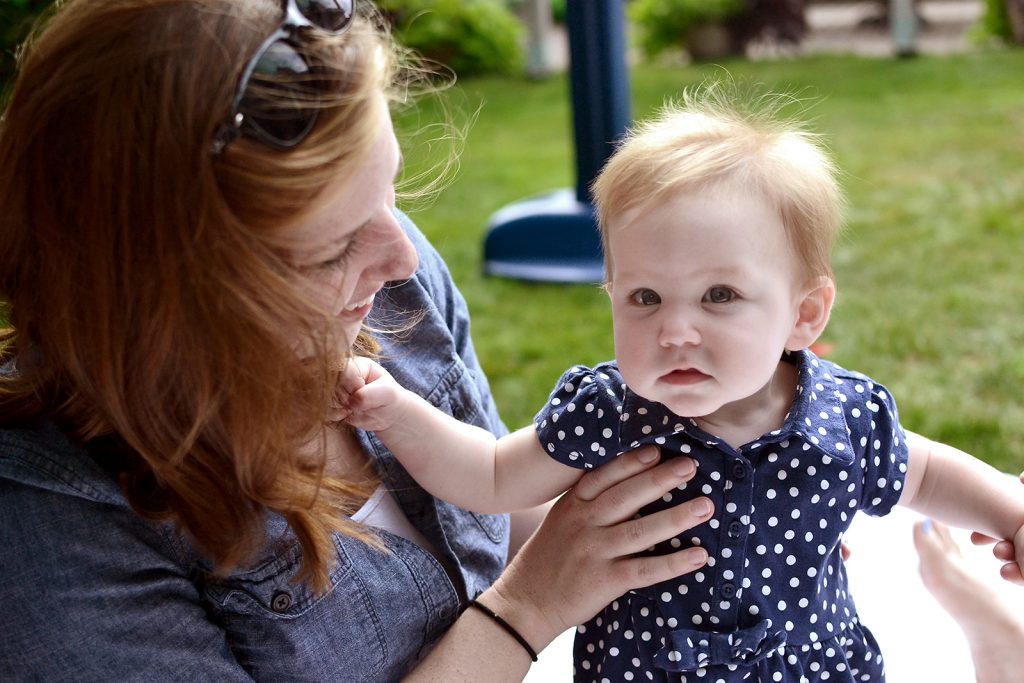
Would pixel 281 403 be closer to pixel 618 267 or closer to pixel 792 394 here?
pixel 618 267

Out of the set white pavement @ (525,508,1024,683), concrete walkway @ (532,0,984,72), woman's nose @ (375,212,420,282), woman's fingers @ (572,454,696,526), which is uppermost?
woman's nose @ (375,212,420,282)

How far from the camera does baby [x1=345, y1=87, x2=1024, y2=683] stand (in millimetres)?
1330

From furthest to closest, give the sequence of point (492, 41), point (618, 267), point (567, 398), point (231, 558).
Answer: point (492, 41), point (567, 398), point (618, 267), point (231, 558)

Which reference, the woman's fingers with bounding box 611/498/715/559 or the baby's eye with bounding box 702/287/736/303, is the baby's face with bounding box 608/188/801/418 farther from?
the woman's fingers with bounding box 611/498/715/559

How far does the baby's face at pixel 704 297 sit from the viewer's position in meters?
1.32

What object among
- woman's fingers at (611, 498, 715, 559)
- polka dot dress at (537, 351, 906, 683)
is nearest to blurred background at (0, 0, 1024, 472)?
polka dot dress at (537, 351, 906, 683)

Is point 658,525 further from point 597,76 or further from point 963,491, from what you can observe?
point 597,76

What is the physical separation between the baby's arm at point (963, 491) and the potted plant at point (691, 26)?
7.97 meters

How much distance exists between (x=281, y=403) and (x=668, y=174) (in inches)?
20.1

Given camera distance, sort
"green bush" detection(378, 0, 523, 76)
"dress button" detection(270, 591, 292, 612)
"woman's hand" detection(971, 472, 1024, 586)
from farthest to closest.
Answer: "green bush" detection(378, 0, 523, 76), "woman's hand" detection(971, 472, 1024, 586), "dress button" detection(270, 591, 292, 612)

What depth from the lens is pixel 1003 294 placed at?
4344mm

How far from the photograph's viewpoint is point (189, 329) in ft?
3.75

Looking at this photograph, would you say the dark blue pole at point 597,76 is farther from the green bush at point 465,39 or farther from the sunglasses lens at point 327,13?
the green bush at point 465,39

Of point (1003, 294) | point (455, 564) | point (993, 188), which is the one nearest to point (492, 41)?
point (993, 188)
